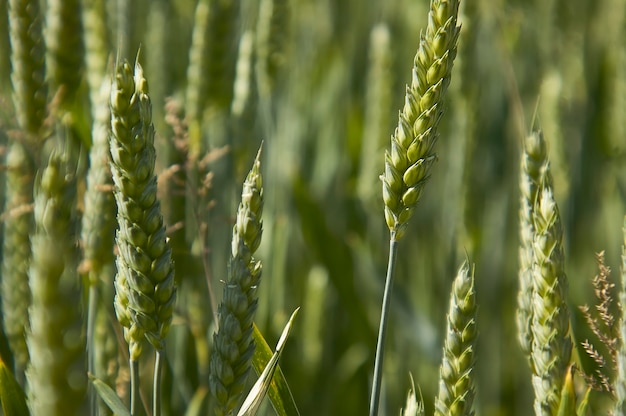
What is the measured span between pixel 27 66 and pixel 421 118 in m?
0.36

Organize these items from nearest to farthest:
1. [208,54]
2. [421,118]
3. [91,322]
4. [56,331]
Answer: [56,331], [421,118], [91,322], [208,54]

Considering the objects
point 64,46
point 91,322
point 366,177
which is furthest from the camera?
point 366,177

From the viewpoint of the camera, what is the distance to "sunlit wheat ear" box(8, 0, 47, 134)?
0.65 metres

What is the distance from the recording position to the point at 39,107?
0.66m

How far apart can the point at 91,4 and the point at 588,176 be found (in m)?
0.89

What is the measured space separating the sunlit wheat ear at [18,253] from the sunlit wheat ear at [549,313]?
1.25 ft

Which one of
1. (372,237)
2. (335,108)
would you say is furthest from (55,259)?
(335,108)

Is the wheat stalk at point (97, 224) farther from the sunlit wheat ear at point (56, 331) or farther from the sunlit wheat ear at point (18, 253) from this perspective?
the sunlit wheat ear at point (56, 331)

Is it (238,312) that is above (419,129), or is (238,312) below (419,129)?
below

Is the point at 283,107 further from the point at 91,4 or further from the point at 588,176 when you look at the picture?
the point at 588,176

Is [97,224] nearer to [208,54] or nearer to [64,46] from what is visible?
[64,46]

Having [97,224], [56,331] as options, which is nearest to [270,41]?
[97,224]

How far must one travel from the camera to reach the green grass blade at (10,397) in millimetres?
484

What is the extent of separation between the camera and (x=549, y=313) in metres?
0.46
